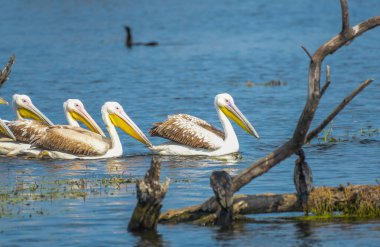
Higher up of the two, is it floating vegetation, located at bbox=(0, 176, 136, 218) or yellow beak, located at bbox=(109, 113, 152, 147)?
yellow beak, located at bbox=(109, 113, 152, 147)

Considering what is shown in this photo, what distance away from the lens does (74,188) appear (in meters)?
10.7

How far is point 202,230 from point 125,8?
36.4 m

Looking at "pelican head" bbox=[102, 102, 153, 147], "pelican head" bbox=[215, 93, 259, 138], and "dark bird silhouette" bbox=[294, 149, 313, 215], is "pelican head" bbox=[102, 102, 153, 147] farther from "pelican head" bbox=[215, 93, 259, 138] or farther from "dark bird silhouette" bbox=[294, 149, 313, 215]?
"dark bird silhouette" bbox=[294, 149, 313, 215]

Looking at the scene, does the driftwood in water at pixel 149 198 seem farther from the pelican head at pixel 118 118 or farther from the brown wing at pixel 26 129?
the brown wing at pixel 26 129

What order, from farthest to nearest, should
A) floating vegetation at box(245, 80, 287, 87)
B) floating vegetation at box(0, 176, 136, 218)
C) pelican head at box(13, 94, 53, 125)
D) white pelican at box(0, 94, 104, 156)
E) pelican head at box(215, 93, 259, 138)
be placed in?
floating vegetation at box(245, 80, 287, 87) → pelican head at box(13, 94, 53, 125) → pelican head at box(215, 93, 259, 138) → white pelican at box(0, 94, 104, 156) → floating vegetation at box(0, 176, 136, 218)

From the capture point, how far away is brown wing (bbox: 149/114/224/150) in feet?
43.9

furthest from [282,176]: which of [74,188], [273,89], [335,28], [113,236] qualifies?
[335,28]

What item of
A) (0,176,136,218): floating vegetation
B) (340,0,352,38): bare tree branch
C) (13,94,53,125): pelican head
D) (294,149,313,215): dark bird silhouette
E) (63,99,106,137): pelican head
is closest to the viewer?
(340,0,352,38): bare tree branch

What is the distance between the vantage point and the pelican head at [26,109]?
1454cm

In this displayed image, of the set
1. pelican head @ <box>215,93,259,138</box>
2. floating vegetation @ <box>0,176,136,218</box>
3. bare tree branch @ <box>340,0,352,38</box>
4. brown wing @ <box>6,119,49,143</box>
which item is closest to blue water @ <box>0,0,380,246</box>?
floating vegetation @ <box>0,176,136,218</box>

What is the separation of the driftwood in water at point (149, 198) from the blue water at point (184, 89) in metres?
0.15

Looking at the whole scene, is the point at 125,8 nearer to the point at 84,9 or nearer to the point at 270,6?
the point at 84,9

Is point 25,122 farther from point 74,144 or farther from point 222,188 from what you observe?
point 222,188

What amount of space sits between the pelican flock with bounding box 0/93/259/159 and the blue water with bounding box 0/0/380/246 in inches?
12.0
